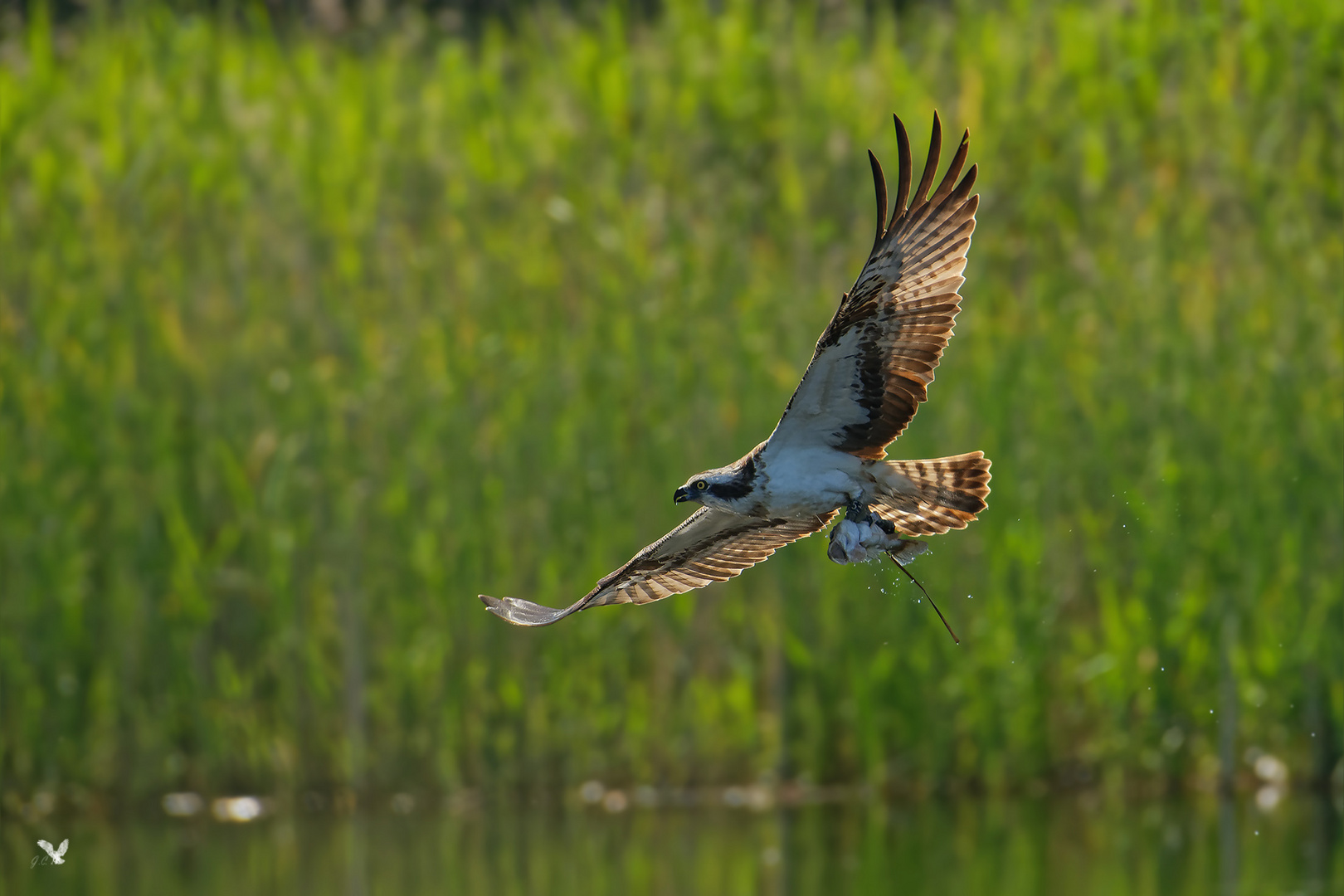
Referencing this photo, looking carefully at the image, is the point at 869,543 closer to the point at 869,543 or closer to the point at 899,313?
the point at 869,543

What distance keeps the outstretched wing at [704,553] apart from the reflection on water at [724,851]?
1992 mm

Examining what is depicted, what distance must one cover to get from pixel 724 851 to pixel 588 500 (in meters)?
1.55

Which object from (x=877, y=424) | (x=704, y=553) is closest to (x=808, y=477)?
(x=877, y=424)

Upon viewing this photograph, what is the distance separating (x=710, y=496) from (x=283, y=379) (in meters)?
Answer: 3.76

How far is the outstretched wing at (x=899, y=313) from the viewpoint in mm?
5113

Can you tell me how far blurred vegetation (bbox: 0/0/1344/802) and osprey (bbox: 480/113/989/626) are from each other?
9.19 feet

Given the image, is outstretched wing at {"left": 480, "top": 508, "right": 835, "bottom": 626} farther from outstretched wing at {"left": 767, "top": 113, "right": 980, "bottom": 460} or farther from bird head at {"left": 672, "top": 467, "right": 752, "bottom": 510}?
outstretched wing at {"left": 767, "top": 113, "right": 980, "bottom": 460}

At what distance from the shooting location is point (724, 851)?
797cm

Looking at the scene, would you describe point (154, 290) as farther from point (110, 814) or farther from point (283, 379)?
point (110, 814)

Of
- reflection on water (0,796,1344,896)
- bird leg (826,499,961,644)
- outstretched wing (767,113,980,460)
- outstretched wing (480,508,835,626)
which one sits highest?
outstretched wing (767,113,980,460)

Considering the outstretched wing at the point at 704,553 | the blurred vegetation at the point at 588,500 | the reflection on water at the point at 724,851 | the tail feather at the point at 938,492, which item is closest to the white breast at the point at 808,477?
the tail feather at the point at 938,492

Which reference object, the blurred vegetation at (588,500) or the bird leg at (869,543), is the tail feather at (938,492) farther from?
the blurred vegetation at (588,500)

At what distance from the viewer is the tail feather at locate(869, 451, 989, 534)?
5301mm

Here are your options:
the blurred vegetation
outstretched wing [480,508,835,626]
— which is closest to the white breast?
outstretched wing [480,508,835,626]
